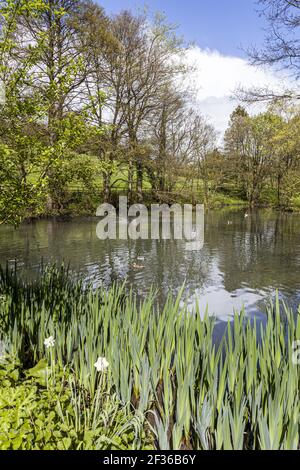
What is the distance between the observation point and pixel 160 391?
317 cm

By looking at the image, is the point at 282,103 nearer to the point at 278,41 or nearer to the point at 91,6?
the point at 278,41

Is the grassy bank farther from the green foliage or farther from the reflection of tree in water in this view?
the reflection of tree in water

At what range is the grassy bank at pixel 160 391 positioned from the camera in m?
2.24

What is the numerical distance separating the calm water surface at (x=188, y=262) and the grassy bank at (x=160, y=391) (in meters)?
2.61

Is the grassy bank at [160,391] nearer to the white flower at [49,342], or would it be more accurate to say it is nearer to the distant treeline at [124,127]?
the white flower at [49,342]

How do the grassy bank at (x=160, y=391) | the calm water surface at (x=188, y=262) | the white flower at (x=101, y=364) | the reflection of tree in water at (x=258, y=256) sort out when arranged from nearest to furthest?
the grassy bank at (x=160, y=391) < the white flower at (x=101, y=364) < the calm water surface at (x=188, y=262) < the reflection of tree in water at (x=258, y=256)

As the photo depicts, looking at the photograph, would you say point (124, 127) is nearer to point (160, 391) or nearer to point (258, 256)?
point (258, 256)

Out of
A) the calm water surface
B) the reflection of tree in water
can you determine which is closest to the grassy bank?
the calm water surface

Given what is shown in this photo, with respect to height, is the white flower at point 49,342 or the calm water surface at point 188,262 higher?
the white flower at point 49,342

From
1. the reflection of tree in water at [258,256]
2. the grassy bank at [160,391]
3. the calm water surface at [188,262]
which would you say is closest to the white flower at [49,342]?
the grassy bank at [160,391]

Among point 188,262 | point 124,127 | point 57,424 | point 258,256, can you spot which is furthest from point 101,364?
point 124,127

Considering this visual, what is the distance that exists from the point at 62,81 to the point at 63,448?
415cm

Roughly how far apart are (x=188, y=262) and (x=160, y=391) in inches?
334
